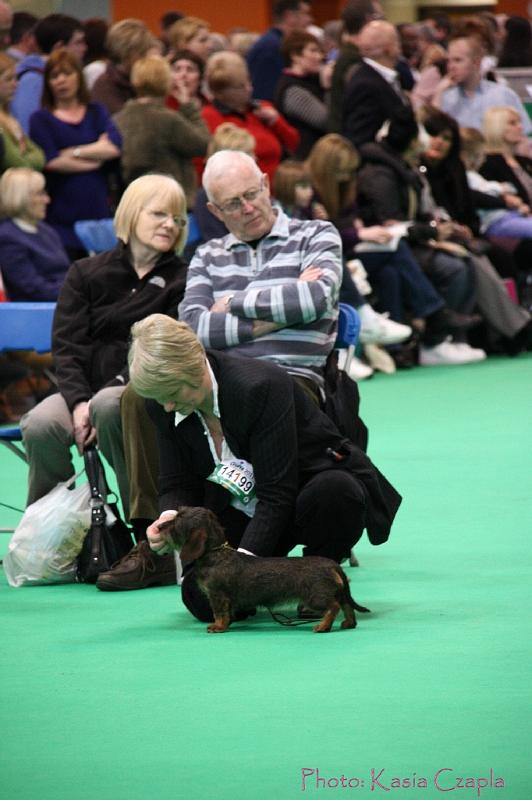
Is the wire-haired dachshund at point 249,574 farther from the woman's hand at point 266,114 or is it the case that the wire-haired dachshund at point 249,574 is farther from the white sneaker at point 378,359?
the woman's hand at point 266,114

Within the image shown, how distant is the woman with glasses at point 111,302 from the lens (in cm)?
462

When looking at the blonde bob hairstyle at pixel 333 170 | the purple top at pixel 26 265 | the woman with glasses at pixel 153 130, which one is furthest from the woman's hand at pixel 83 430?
the blonde bob hairstyle at pixel 333 170

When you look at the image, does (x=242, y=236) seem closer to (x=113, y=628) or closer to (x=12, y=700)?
(x=113, y=628)

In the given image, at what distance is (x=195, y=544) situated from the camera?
3.63 m

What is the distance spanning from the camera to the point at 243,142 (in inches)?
305

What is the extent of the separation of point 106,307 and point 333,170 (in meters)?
3.97

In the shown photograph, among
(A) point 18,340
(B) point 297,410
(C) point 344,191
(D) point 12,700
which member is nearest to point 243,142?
(C) point 344,191

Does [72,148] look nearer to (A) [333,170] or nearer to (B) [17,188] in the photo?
(B) [17,188]

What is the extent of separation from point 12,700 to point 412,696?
82 cm

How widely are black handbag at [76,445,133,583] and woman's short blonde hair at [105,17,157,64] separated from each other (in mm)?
4648

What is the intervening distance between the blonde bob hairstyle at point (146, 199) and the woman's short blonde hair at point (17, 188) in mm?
2688

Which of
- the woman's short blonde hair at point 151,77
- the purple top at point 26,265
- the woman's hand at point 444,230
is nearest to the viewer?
the purple top at point 26,265

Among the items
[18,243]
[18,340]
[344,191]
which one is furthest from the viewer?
[344,191]

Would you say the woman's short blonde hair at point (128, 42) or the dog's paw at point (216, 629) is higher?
the dog's paw at point (216, 629)
